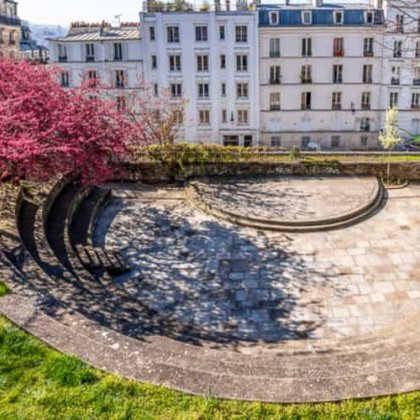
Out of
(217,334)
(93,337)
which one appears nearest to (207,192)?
(217,334)

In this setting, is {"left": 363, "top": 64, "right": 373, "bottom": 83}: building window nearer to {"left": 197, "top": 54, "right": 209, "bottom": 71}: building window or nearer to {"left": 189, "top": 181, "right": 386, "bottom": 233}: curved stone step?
{"left": 197, "top": 54, "right": 209, "bottom": 71}: building window

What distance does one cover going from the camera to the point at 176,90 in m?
38.5

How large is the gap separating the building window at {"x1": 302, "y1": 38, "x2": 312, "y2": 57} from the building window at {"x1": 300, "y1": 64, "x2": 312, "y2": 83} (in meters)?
0.87

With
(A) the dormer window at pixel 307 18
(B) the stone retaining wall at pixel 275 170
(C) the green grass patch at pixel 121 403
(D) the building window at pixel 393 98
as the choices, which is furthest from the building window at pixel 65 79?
(C) the green grass patch at pixel 121 403

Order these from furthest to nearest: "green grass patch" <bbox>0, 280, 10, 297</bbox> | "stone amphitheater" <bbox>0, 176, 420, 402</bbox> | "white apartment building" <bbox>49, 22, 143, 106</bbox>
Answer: "white apartment building" <bbox>49, 22, 143, 106</bbox> < "green grass patch" <bbox>0, 280, 10, 297</bbox> < "stone amphitheater" <bbox>0, 176, 420, 402</bbox>

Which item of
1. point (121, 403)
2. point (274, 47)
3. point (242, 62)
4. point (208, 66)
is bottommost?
point (121, 403)

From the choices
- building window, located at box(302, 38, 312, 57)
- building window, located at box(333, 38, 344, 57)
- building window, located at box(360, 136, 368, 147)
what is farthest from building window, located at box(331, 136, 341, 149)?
building window, located at box(302, 38, 312, 57)

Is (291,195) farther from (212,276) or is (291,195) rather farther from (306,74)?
(306,74)

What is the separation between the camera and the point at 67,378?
6.50 m

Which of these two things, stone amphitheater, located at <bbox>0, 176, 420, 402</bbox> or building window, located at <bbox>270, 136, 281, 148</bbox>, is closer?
stone amphitheater, located at <bbox>0, 176, 420, 402</bbox>

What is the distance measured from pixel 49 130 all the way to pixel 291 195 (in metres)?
10.7

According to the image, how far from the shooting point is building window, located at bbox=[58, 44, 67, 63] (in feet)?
126

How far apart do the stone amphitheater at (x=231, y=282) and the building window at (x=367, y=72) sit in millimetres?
20347

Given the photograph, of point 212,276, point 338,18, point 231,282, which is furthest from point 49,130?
point 338,18
